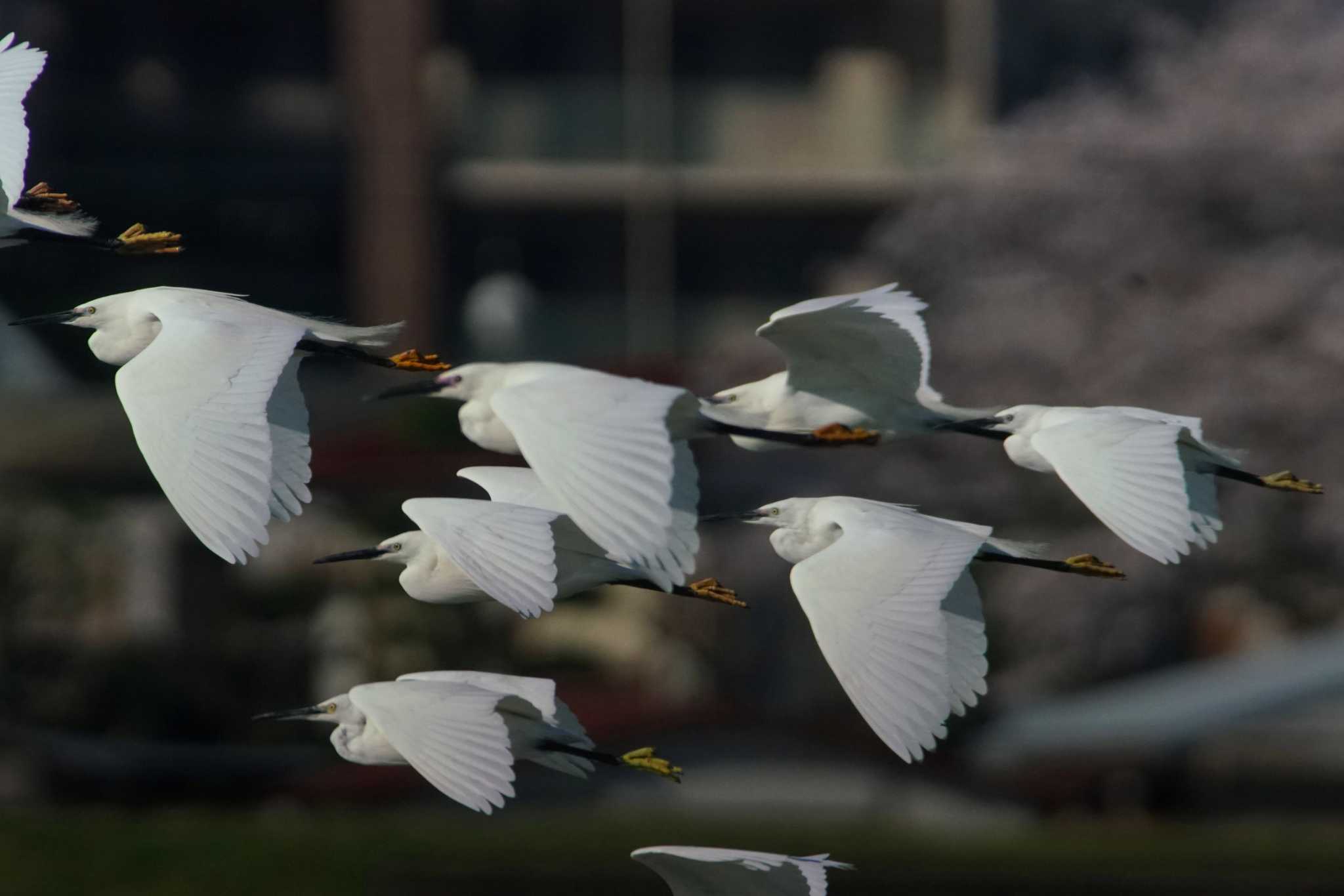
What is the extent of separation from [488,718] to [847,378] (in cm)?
83

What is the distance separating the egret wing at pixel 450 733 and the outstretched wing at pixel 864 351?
2.17 feet

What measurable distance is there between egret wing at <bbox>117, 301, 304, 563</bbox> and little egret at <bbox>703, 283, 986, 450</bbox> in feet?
2.22

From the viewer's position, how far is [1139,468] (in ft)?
9.36

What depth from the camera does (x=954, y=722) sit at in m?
14.2

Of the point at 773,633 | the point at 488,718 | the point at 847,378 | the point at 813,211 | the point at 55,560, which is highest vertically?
the point at 847,378

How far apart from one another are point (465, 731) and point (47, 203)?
919mm

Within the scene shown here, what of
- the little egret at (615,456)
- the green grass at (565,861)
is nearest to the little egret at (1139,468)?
the little egret at (615,456)

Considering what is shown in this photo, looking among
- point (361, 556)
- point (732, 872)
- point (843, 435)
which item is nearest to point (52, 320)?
point (361, 556)

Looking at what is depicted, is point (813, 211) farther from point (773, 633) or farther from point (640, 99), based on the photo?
point (773, 633)

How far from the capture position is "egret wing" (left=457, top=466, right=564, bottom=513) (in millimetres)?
2895

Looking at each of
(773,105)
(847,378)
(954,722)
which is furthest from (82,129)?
(847,378)

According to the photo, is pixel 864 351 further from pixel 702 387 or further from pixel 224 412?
pixel 702 387

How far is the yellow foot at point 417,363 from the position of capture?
2.86 meters

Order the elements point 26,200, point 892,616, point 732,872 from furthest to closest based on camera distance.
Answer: point 26,200 → point 732,872 → point 892,616
